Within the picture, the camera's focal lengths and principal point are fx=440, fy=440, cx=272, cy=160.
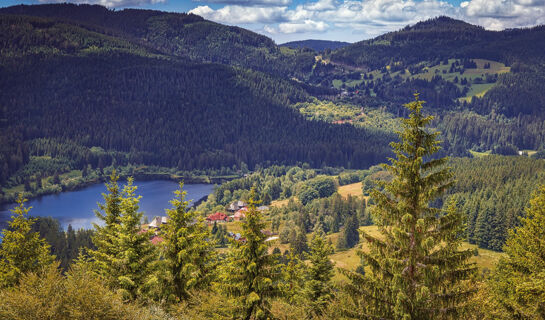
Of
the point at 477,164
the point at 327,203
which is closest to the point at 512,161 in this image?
the point at 477,164

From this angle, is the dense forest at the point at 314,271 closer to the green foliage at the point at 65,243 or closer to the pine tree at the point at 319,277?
the pine tree at the point at 319,277

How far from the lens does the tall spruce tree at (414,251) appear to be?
69.1 ft

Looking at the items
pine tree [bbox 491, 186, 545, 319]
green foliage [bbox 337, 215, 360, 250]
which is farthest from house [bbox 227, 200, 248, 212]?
pine tree [bbox 491, 186, 545, 319]

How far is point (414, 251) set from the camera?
70.5 feet

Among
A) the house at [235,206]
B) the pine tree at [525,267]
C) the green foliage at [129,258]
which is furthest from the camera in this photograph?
the house at [235,206]

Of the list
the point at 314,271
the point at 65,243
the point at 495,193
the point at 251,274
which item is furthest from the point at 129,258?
the point at 495,193

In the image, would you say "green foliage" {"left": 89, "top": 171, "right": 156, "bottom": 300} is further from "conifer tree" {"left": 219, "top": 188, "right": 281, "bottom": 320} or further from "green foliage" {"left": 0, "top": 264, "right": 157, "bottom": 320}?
"green foliage" {"left": 0, "top": 264, "right": 157, "bottom": 320}

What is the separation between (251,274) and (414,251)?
12.6m

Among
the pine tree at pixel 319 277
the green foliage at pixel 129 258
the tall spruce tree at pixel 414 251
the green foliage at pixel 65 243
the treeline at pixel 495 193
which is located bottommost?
the green foliage at pixel 65 243

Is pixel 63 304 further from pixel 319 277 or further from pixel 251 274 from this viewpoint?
pixel 319 277

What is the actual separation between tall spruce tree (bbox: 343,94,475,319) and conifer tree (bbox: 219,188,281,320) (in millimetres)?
9030

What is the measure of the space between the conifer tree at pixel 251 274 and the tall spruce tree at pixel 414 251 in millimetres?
9030

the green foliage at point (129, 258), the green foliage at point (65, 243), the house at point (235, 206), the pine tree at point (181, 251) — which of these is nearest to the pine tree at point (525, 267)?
the pine tree at point (181, 251)

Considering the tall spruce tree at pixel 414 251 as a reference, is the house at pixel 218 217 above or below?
below
